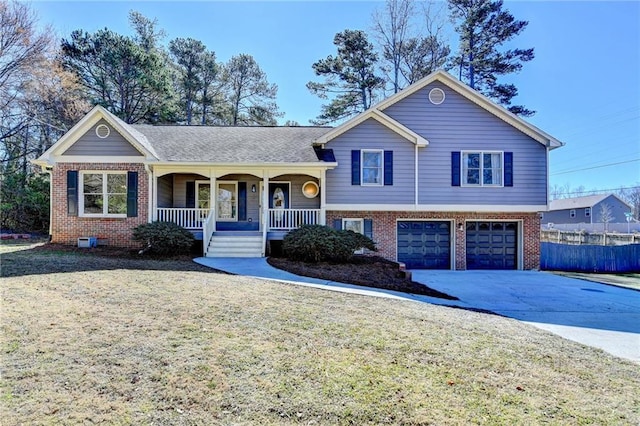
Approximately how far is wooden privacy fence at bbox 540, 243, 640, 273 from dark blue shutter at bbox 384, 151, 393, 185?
9046 mm

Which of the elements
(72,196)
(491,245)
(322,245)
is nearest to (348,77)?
(491,245)

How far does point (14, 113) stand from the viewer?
2166cm

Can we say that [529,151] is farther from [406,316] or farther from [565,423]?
[565,423]

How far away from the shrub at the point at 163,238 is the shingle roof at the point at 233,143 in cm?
279

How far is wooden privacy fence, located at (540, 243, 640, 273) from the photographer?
17.0m

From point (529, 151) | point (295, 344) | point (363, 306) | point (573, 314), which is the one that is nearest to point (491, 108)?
point (529, 151)

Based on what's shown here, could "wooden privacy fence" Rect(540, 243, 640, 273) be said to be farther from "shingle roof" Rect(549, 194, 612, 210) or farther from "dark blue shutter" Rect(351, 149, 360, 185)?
"shingle roof" Rect(549, 194, 612, 210)

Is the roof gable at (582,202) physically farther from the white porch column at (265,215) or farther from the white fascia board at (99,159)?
the white fascia board at (99,159)

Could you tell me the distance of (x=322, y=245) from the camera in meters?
11.2

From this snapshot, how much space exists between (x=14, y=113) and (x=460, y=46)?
96.2ft

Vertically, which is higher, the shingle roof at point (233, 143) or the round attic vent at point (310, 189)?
the shingle roof at point (233, 143)

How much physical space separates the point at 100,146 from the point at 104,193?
1.71 m

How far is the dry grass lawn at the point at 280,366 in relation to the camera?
114 inches

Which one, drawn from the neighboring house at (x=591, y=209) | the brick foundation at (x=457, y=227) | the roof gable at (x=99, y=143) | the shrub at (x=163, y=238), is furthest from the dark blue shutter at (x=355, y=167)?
the neighboring house at (x=591, y=209)
